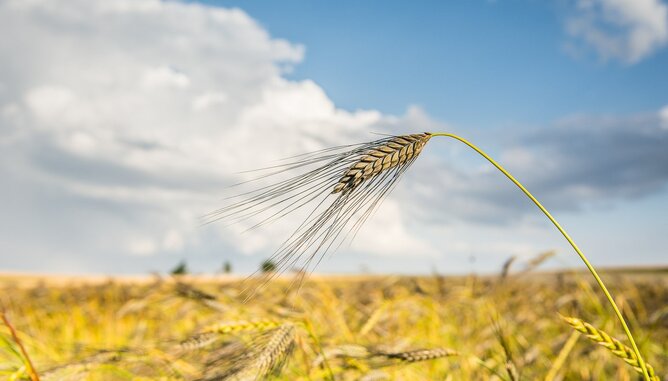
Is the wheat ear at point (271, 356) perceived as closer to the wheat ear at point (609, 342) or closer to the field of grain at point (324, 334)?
the field of grain at point (324, 334)

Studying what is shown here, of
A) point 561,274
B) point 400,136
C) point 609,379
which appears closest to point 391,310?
point 609,379

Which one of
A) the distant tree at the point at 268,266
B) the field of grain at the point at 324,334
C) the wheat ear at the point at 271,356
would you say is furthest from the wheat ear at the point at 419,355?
the distant tree at the point at 268,266

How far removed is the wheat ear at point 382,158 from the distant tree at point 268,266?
16 cm

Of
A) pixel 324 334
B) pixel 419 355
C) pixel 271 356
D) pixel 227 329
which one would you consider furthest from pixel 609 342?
pixel 324 334

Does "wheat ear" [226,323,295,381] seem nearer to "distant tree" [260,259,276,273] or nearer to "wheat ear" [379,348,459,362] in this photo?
"wheat ear" [379,348,459,362]

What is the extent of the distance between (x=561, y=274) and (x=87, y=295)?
18.8 ft

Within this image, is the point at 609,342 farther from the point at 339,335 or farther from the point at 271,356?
the point at 339,335

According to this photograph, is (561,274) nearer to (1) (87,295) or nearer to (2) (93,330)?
(2) (93,330)

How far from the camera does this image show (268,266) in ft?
3.27

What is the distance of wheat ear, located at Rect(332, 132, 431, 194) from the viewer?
100 cm

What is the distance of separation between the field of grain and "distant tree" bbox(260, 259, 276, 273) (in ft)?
0.13

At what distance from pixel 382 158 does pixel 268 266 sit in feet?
0.86

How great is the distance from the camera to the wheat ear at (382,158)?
1.00 meters

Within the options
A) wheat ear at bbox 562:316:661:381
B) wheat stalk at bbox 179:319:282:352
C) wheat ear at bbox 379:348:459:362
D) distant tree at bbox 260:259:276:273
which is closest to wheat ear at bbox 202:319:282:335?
wheat stalk at bbox 179:319:282:352
